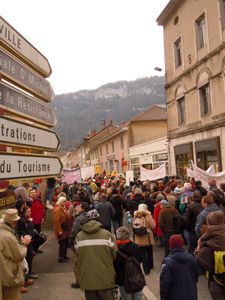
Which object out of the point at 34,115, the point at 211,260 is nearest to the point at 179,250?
the point at 211,260

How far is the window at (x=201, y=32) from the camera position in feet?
67.1

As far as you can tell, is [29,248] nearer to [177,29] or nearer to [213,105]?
[213,105]

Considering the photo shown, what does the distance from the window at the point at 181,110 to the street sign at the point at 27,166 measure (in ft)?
64.1

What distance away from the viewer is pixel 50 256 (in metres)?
10.3

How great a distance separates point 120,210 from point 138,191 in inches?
42.8

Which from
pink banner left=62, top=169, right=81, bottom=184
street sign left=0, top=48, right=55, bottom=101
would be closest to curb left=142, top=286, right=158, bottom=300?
street sign left=0, top=48, right=55, bottom=101

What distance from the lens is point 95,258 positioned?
519 cm

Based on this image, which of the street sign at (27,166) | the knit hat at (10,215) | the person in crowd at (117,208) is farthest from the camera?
the person in crowd at (117,208)

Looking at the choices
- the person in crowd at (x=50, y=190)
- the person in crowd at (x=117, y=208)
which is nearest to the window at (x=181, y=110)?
the person in crowd at (x=50, y=190)

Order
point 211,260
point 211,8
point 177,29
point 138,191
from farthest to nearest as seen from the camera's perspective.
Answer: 1. point 177,29
2. point 211,8
3. point 138,191
4. point 211,260

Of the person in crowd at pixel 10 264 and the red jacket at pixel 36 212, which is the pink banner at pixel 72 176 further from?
the person in crowd at pixel 10 264

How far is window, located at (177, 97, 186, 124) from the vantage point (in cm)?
2375

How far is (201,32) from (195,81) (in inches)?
109

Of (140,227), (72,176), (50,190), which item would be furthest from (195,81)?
(140,227)
